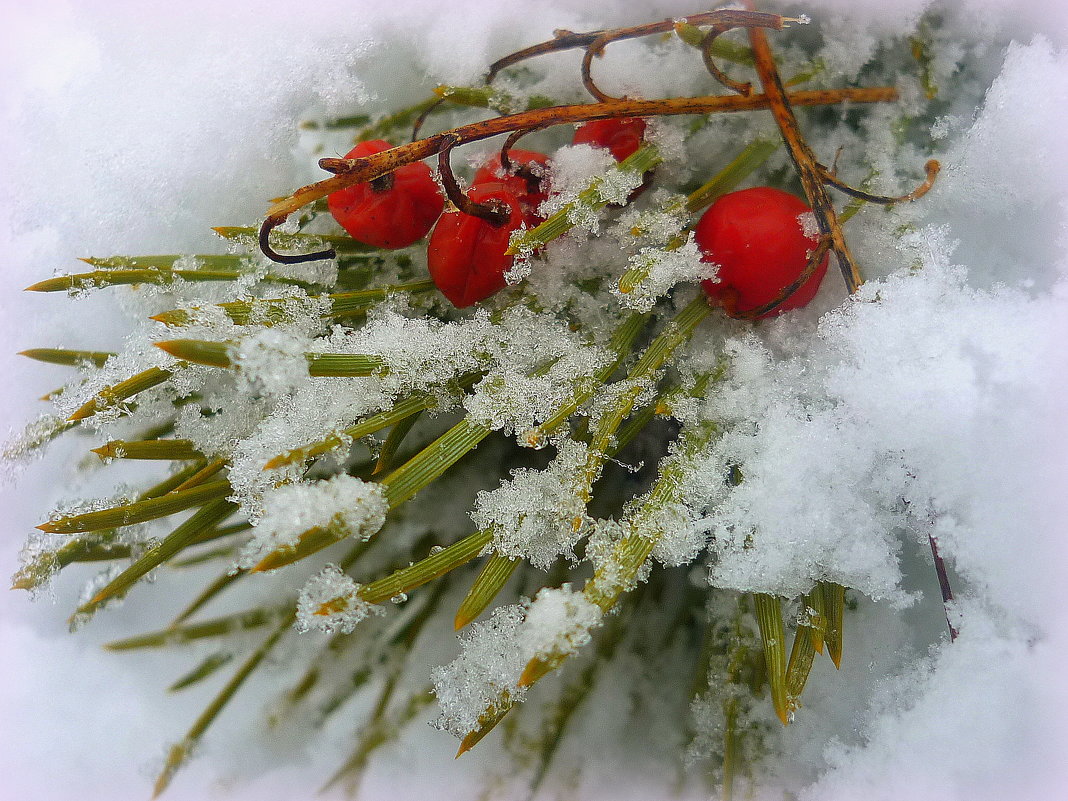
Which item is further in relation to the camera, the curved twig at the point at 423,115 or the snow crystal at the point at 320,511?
the curved twig at the point at 423,115

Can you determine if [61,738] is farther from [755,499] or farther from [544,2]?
[544,2]

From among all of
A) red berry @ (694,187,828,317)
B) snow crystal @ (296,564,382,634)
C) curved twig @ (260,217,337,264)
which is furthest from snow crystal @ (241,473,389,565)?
red berry @ (694,187,828,317)

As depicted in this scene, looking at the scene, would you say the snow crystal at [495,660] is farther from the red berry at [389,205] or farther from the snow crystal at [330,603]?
the red berry at [389,205]

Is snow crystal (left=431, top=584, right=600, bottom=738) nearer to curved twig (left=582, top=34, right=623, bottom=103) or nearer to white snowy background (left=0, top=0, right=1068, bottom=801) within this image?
white snowy background (left=0, top=0, right=1068, bottom=801)

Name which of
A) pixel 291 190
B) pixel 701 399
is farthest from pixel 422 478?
pixel 291 190

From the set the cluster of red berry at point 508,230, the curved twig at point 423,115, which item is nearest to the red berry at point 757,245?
the cluster of red berry at point 508,230

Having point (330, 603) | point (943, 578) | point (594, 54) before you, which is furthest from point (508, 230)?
point (943, 578)
